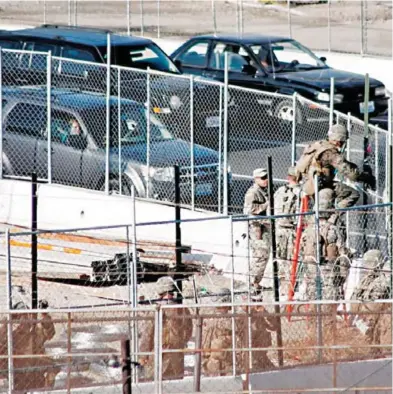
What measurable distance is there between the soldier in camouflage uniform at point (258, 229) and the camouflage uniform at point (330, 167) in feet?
1.63

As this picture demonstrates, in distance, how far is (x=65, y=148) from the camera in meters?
19.7

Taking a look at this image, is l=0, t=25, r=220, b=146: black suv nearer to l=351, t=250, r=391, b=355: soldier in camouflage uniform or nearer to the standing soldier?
the standing soldier

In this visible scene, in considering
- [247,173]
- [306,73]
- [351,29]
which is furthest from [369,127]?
[351,29]

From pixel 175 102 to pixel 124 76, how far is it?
105 centimetres

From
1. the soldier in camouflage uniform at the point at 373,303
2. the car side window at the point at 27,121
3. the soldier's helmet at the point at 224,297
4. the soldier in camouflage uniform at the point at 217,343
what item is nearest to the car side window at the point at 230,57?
the car side window at the point at 27,121

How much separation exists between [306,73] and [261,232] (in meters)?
9.10

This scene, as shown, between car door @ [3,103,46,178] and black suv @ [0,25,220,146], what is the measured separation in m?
0.78

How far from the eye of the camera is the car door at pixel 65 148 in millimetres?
19703

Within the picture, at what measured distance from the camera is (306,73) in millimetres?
25453

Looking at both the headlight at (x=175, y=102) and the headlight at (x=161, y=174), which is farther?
the headlight at (x=175, y=102)

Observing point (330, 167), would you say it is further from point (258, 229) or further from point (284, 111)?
point (284, 111)

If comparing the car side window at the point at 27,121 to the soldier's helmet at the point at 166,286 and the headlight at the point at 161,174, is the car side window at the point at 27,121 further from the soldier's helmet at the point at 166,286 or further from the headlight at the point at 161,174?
the soldier's helmet at the point at 166,286

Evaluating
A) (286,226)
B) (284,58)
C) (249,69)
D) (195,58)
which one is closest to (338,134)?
(286,226)

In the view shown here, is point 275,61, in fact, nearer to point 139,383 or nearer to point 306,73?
point 306,73
